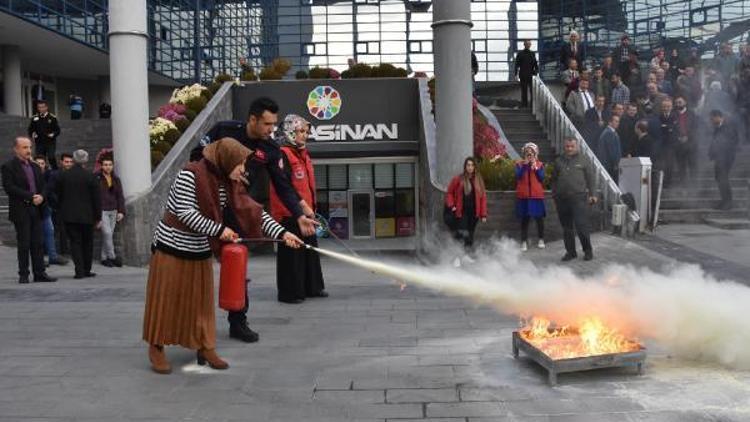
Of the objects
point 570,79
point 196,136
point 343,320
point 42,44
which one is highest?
point 42,44

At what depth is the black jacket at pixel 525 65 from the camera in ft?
63.3

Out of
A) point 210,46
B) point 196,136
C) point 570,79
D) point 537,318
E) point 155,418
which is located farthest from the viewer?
point 210,46

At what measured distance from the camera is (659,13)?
27.4m

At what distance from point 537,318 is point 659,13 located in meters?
24.9

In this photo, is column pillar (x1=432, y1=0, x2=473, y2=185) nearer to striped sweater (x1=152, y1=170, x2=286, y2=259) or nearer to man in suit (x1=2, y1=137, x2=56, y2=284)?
man in suit (x1=2, y1=137, x2=56, y2=284)

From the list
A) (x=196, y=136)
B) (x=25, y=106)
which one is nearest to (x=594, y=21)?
(x=196, y=136)

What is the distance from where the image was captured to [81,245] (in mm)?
11203

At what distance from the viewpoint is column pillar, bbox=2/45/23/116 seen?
25109 mm

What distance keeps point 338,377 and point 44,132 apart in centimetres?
1308

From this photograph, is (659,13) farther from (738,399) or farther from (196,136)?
(738,399)

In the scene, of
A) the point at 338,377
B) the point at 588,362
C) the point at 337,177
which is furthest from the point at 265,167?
the point at 337,177

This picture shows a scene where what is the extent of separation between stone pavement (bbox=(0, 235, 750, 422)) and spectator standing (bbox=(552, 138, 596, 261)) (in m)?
3.57

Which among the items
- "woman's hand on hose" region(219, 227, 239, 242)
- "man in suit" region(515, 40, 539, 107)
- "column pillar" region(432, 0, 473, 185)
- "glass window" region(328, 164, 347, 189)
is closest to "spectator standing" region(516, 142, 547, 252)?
"column pillar" region(432, 0, 473, 185)

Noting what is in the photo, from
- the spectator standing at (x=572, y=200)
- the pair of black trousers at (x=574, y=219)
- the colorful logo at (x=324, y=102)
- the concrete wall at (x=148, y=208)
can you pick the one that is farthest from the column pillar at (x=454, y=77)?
the colorful logo at (x=324, y=102)
